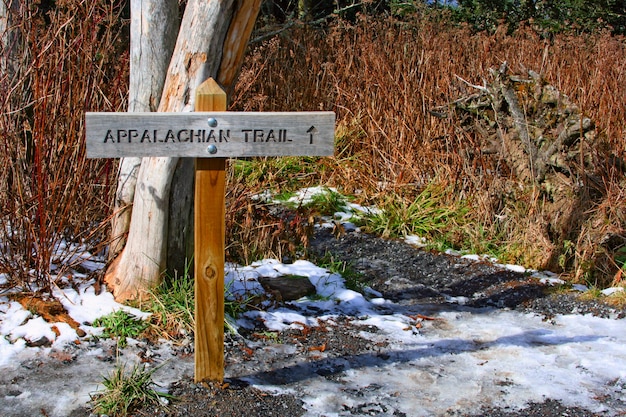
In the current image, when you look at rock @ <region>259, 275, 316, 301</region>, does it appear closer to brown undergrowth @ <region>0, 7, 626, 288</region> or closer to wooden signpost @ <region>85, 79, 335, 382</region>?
brown undergrowth @ <region>0, 7, 626, 288</region>

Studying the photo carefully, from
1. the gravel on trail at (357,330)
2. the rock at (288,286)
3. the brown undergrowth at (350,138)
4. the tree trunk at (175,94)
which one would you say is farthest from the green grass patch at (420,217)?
the tree trunk at (175,94)

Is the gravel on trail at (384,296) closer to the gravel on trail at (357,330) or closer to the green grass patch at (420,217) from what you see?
the gravel on trail at (357,330)

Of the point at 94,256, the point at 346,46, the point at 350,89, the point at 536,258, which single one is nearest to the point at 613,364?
the point at 536,258

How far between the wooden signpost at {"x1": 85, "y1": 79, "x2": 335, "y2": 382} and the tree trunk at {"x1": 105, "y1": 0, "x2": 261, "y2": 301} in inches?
30.9

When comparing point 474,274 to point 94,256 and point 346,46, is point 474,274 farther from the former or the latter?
point 346,46

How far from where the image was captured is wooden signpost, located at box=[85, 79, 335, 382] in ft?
9.77

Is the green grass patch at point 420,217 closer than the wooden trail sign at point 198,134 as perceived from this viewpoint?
No

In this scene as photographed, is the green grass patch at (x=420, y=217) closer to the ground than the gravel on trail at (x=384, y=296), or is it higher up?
higher up

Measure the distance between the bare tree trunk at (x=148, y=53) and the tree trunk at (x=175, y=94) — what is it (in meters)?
0.20

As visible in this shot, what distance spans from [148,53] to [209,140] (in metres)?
1.34

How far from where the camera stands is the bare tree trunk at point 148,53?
4.07 meters

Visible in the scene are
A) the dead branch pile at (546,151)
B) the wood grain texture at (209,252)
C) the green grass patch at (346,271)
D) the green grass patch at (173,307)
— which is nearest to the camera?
the wood grain texture at (209,252)

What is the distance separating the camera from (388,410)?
332cm

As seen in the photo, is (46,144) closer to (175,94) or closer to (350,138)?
(175,94)
